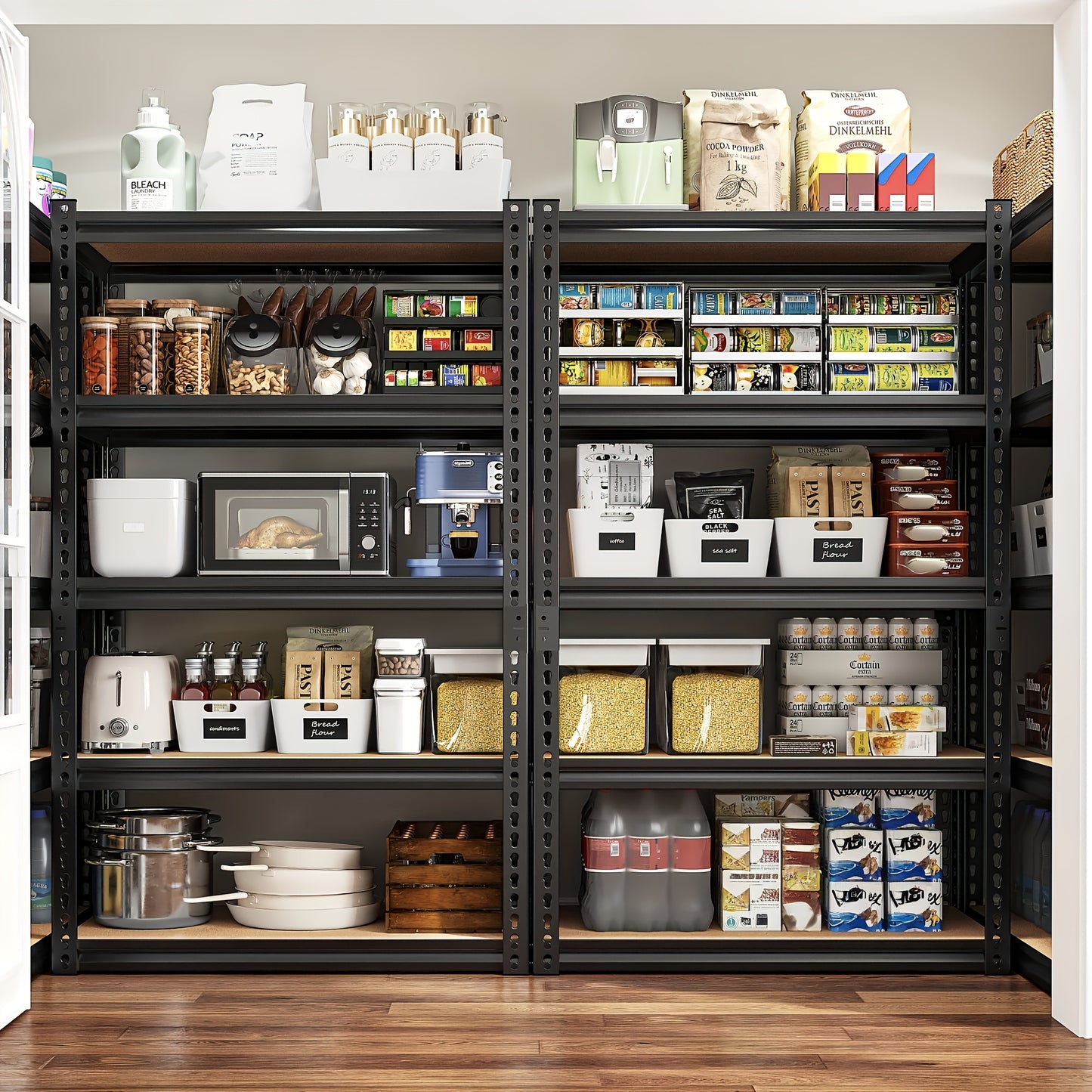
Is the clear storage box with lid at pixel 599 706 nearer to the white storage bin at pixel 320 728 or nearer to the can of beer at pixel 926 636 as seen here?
the white storage bin at pixel 320 728

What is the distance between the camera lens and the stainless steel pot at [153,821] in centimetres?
292

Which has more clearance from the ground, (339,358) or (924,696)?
(339,358)

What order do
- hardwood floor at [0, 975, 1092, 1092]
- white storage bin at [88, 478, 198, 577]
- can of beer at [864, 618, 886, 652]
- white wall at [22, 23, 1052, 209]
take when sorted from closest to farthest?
1. hardwood floor at [0, 975, 1092, 1092]
2. white storage bin at [88, 478, 198, 577]
3. can of beer at [864, 618, 886, 652]
4. white wall at [22, 23, 1052, 209]

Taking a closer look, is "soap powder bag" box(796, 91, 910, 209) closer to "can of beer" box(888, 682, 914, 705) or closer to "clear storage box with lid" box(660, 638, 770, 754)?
"clear storage box with lid" box(660, 638, 770, 754)

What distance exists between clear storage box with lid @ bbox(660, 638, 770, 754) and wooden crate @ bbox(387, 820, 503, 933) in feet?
1.91

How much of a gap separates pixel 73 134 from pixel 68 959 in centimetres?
240

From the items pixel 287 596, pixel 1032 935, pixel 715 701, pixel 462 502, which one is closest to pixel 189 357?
pixel 287 596

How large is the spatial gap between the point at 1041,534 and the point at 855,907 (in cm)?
109

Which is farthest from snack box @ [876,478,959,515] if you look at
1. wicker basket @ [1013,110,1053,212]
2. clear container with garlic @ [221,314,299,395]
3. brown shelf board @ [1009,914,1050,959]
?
clear container with garlic @ [221,314,299,395]

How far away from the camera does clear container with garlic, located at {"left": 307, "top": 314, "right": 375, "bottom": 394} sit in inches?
115

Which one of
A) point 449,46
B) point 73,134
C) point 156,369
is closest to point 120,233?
point 156,369

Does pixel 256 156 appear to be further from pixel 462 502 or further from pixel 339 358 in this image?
pixel 462 502

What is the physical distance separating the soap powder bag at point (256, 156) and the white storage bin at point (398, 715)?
4.25 feet

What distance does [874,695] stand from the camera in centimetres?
295
